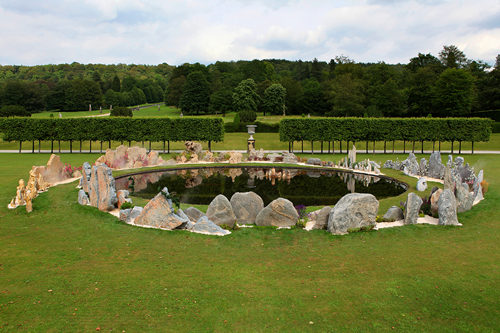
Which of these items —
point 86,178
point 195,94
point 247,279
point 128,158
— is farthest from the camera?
point 195,94

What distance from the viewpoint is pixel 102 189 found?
1762 centimetres

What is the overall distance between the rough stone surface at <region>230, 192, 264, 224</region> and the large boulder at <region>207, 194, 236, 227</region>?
0.76 meters

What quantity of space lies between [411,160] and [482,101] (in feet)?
205

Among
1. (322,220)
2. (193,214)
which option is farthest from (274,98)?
(322,220)

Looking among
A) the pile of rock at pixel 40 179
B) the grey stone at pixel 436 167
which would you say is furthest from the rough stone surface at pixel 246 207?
the grey stone at pixel 436 167

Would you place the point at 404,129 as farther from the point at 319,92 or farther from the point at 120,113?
the point at 120,113

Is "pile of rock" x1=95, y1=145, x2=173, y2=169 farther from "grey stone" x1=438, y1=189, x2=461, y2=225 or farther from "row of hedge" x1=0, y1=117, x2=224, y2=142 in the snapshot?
"grey stone" x1=438, y1=189, x2=461, y2=225

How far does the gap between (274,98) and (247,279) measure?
280 ft

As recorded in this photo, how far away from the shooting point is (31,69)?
144125mm

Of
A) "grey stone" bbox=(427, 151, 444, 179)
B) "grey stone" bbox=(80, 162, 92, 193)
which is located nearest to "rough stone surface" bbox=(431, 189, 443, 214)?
"grey stone" bbox=(427, 151, 444, 179)

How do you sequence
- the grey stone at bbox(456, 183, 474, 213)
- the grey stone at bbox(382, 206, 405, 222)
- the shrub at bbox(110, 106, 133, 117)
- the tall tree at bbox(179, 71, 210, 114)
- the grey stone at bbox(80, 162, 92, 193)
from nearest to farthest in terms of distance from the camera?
the grey stone at bbox(382, 206, 405, 222), the grey stone at bbox(456, 183, 474, 213), the grey stone at bbox(80, 162, 92, 193), the shrub at bbox(110, 106, 133, 117), the tall tree at bbox(179, 71, 210, 114)

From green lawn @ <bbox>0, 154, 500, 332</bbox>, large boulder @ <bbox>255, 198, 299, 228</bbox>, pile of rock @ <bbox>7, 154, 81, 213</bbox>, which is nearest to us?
green lawn @ <bbox>0, 154, 500, 332</bbox>

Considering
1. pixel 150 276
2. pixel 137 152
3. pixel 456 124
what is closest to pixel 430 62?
pixel 456 124

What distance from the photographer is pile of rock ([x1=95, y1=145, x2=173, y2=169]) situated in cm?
3092
